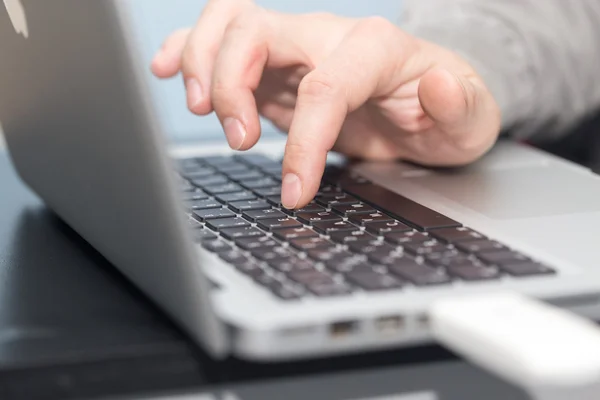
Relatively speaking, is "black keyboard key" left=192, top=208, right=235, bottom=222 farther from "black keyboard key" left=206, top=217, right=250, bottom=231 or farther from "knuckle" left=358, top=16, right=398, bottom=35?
"knuckle" left=358, top=16, right=398, bottom=35

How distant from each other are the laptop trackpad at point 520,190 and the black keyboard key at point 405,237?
0.07m

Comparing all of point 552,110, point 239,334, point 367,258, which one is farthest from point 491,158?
point 239,334

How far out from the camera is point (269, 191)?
607 mm

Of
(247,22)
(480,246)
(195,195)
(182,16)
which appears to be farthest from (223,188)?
(182,16)

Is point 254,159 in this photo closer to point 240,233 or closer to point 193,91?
point 193,91

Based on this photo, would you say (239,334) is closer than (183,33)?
Yes

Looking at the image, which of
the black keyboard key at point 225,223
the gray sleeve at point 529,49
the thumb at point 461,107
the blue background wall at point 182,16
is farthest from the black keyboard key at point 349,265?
the blue background wall at point 182,16

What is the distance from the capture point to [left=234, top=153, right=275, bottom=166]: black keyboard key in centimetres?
71

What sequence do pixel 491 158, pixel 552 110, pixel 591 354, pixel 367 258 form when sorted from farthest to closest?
1. pixel 552 110
2. pixel 491 158
3. pixel 367 258
4. pixel 591 354

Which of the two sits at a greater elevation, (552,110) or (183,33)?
(183,33)

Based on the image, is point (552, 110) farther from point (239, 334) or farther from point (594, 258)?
point (239, 334)

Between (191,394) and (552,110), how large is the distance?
641 mm

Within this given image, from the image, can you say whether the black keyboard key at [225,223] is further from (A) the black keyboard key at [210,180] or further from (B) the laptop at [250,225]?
(A) the black keyboard key at [210,180]

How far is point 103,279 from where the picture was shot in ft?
1.44
